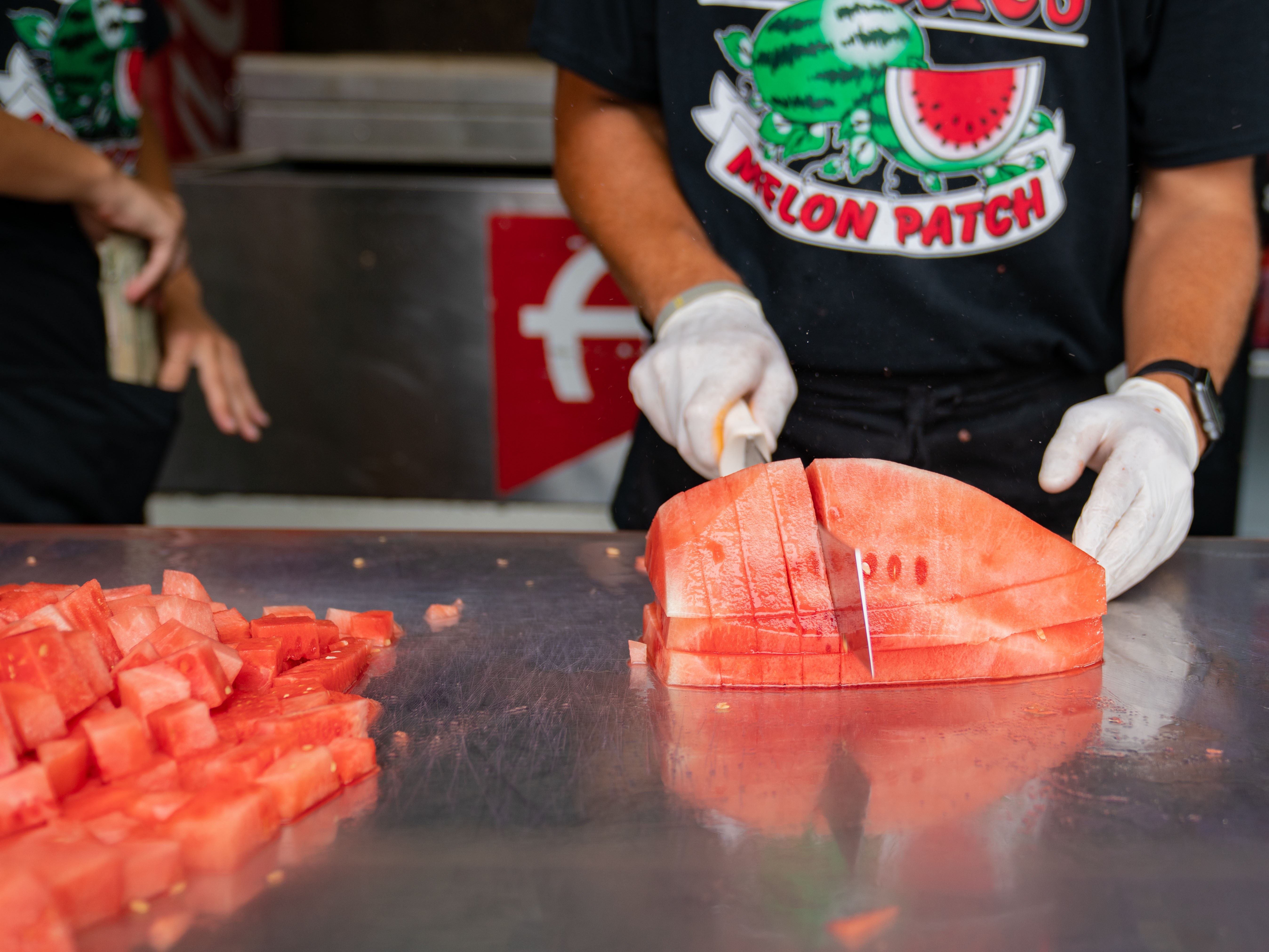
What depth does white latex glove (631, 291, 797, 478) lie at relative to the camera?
4.78 ft

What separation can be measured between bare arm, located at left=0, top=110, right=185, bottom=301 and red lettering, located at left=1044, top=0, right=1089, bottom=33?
1706 millimetres

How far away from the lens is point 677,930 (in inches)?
31.4

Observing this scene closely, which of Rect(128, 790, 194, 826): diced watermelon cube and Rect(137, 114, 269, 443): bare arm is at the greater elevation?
Rect(137, 114, 269, 443): bare arm

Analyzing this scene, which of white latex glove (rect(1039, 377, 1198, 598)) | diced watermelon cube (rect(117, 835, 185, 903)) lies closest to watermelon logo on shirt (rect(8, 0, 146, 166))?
diced watermelon cube (rect(117, 835, 185, 903))

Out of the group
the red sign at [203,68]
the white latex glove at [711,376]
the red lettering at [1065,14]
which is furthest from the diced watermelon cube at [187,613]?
the red sign at [203,68]

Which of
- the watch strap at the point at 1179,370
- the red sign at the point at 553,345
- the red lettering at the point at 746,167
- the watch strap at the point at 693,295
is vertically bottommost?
the red sign at the point at 553,345

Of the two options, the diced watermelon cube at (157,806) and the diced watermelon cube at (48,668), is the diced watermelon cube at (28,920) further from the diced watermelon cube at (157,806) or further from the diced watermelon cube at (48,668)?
the diced watermelon cube at (48,668)

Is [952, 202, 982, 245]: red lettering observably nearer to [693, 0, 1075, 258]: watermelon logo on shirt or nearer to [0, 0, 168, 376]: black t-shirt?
[693, 0, 1075, 258]: watermelon logo on shirt

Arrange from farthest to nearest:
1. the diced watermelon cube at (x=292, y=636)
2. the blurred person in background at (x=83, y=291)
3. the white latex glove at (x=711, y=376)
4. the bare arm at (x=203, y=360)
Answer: the bare arm at (x=203, y=360) → the blurred person in background at (x=83, y=291) → the white latex glove at (x=711, y=376) → the diced watermelon cube at (x=292, y=636)

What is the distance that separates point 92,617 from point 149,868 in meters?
0.43

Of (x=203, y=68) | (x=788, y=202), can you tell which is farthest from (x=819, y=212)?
(x=203, y=68)

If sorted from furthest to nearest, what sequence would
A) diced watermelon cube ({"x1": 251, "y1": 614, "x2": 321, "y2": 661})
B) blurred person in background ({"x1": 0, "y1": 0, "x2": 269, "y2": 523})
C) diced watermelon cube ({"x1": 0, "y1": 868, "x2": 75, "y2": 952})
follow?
blurred person in background ({"x1": 0, "y1": 0, "x2": 269, "y2": 523}) < diced watermelon cube ({"x1": 251, "y1": 614, "x2": 321, "y2": 661}) < diced watermelon cube ({"x1": 0, "y1": 868, "x2": 75, "y2": 952})

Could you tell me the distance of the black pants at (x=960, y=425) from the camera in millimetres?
1856

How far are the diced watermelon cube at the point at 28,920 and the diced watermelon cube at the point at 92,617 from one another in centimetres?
39
